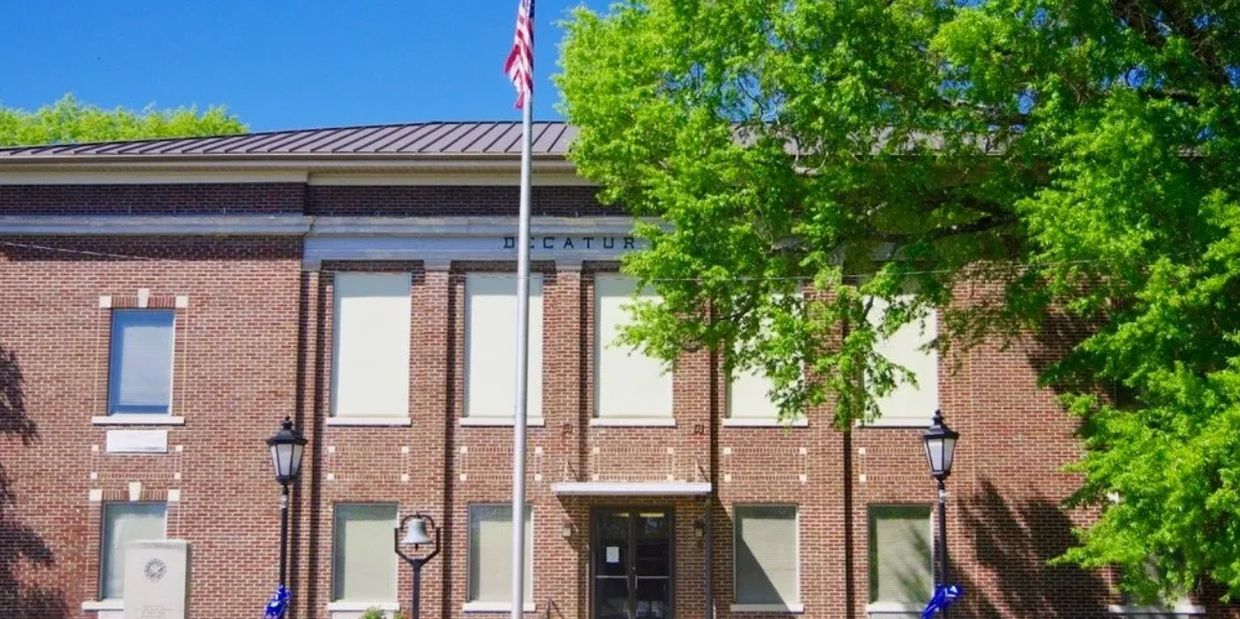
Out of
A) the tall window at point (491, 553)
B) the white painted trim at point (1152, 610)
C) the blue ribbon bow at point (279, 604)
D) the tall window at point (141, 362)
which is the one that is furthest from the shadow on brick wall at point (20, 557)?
the white painted trim at point (1152, 610)

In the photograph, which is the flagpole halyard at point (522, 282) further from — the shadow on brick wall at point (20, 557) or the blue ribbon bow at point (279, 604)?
the shadow on brick wall at point (20, 557)

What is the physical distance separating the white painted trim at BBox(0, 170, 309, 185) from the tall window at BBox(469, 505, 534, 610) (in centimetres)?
632

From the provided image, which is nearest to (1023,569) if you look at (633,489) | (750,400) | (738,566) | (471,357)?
(738,566)

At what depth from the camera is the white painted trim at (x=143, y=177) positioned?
27.3 m

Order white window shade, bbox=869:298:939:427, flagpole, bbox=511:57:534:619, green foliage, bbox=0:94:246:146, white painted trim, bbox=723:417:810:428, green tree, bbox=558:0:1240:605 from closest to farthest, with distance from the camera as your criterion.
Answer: green tree, bbox=558:0:1240:605 → flagpole, bbox=511:57:534:619 → white painted trim, bbox=723:417:810:428 → white window shade, bbox=869:298:939:427 → green foliage, bbox=0:94:246:146

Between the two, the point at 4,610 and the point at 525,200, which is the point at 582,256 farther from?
the point at 4,610

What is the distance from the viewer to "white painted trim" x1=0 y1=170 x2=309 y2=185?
27.3 meters

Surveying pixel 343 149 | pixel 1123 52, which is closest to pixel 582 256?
pixel 343 149

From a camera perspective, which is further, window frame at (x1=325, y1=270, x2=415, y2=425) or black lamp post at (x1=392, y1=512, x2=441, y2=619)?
window frame at (x1=325, y1=270, x2=415, y2=425)

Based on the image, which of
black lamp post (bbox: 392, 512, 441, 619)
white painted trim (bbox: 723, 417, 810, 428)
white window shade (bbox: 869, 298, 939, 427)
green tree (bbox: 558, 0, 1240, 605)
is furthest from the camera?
white window shade (bbox: 869, 298, 939, 427)

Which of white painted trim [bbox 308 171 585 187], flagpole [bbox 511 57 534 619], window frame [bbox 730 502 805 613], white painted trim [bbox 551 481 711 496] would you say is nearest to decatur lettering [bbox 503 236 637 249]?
white painted trim [bbox 308 171 585 187]

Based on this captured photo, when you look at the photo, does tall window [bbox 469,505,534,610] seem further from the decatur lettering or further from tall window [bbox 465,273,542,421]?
the decatur lettering

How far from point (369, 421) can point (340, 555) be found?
2219 millimetres

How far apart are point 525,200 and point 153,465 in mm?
9433
